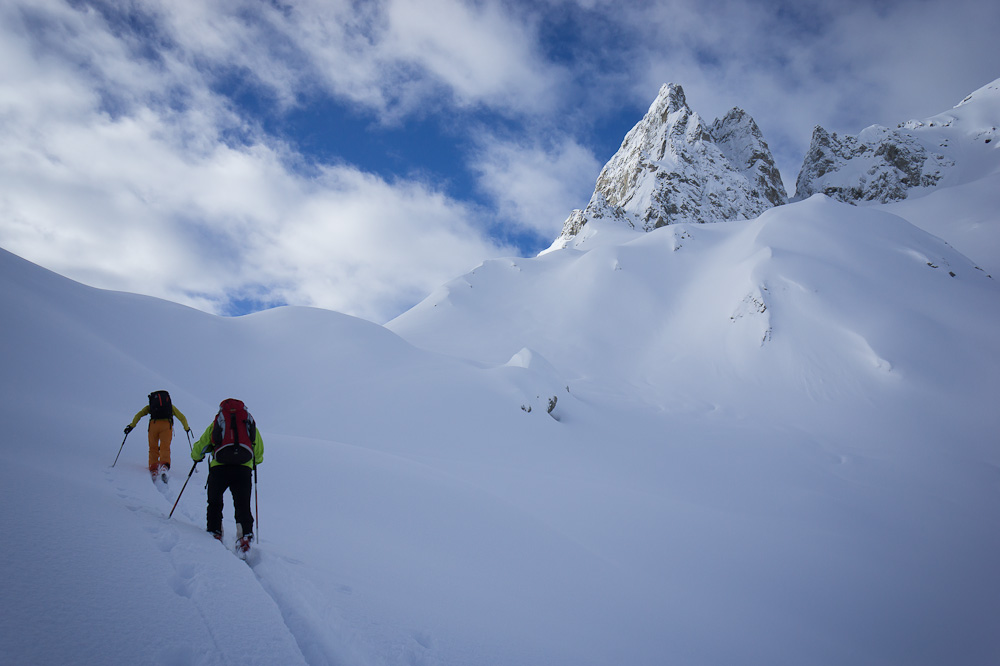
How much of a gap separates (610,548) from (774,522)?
6414 mm

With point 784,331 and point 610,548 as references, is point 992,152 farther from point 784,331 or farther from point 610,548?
point 610,548

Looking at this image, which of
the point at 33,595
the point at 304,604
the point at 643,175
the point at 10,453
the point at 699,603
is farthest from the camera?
the point at 643,175

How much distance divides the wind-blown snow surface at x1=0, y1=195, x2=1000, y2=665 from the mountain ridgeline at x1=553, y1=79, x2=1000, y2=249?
149 ft

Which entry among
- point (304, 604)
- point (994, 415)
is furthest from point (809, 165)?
point (304, 604)

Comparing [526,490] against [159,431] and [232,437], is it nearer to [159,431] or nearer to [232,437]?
[232,437]

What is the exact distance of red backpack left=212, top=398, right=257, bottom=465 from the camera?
4480 millimetres

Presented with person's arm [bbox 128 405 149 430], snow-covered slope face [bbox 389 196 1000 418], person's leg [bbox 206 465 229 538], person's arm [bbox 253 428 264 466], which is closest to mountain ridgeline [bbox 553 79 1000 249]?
snow-covered slope face [bbox 389 196 1000 418]

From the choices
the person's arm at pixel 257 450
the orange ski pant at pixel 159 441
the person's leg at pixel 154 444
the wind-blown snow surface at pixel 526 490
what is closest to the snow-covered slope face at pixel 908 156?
the wind-blown snow surface at pixel 526 490

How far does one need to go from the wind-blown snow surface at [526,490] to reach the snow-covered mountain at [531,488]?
0.16ft

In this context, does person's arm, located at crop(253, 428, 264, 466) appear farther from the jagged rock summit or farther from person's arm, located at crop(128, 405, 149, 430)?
the jagged rock summit

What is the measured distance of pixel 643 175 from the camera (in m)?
77.6

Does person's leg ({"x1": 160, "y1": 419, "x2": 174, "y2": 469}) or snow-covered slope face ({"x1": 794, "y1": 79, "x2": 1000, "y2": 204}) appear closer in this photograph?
person's leg ({"x1": 160, "y1": 419, "x2": 174, "y2": 469})

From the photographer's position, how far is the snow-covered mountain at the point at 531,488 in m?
3.05

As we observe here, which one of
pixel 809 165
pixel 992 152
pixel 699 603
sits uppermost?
pixel 809 165
